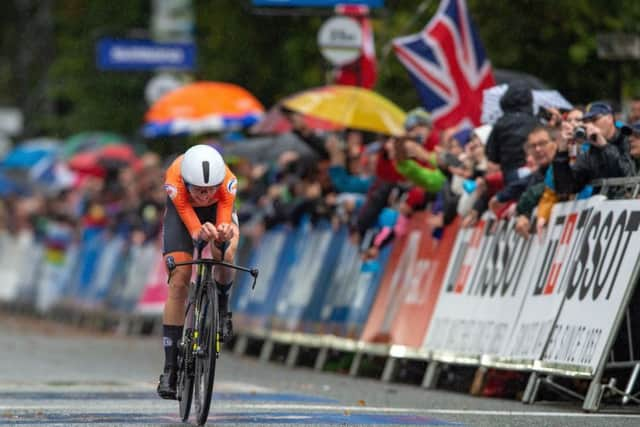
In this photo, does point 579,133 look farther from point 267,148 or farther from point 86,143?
point 86,143

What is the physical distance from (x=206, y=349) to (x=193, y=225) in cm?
81

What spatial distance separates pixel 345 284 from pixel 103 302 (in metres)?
11.2

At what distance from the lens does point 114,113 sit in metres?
37.5

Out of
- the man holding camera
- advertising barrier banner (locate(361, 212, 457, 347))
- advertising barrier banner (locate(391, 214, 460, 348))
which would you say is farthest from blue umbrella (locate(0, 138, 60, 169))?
the man holding camera

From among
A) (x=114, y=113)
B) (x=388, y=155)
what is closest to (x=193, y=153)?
(x=388, y=155)

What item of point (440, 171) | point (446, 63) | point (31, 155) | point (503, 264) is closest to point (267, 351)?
point (446, 63)

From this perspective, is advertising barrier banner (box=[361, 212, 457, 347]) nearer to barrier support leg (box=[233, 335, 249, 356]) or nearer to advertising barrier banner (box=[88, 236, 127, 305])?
barrier support leg (box=[233, 335, 249, 356])

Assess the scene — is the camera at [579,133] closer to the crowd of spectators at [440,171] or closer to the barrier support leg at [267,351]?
the crowd of spectators at [440,171]

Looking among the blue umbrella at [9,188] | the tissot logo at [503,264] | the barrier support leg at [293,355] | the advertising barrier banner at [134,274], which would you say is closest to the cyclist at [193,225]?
the tissot logo at [503,264]

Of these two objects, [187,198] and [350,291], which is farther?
[350,291]

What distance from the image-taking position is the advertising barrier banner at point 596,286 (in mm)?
12297

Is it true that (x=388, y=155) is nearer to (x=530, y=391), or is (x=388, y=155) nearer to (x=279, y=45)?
(x=530, y=391)

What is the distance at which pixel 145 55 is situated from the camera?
89.8ft

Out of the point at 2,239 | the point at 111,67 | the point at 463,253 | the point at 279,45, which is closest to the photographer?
the point at 463,253
